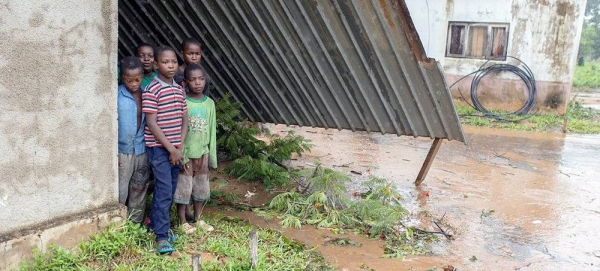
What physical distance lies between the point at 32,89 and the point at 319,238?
9.18 ft

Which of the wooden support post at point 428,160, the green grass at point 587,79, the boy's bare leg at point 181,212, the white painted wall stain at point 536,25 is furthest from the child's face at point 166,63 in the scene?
the green grass at point 587,79

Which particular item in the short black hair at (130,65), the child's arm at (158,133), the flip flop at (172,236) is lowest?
the flip flop at (172,236)

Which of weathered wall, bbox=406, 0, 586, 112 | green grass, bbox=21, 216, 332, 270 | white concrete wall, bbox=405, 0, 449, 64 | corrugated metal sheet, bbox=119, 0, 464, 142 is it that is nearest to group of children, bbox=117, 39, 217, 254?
green grass, bbox=21, 216, 332, 270

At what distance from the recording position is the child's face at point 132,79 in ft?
12.7

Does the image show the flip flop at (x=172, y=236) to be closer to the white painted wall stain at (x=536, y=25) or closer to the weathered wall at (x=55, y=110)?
the weathered wall at (x=55, y=110)

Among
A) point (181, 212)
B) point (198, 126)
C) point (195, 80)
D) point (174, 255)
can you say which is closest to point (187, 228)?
point (181, 212)

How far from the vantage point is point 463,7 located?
49.5ft

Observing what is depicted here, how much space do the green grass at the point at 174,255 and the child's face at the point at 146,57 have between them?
1383 millimetres

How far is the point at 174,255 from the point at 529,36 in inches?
532

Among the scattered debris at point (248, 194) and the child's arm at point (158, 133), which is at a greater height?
the child's arm at point (158, 133)

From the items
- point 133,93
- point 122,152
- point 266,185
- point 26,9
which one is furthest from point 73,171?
point 266,185

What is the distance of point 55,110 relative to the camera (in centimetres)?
341

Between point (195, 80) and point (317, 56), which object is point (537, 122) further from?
point (195, 80)

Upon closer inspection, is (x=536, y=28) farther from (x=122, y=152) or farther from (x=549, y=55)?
(x=122, y=152)
